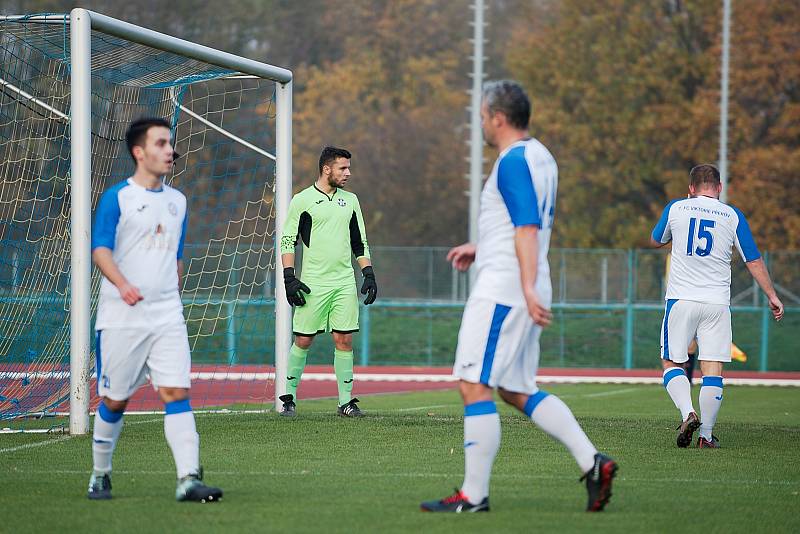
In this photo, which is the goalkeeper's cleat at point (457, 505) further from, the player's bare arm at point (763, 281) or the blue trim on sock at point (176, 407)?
the player's bare arm at point (763, 281)

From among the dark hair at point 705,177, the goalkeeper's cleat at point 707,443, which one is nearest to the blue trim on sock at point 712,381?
the goalkeeper's cleat at point 707,443

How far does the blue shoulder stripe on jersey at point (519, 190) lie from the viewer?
620 cm

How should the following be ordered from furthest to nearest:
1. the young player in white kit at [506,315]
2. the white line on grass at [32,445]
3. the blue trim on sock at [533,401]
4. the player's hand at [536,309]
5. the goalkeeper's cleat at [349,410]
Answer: the goalkeeper's cleat at [349,410], the white line on grass at [32,445], the blue trim on sock at [533,401], the young player in white kit at [506,315], the player's hand at [536,309]

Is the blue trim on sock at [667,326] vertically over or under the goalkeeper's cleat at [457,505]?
over

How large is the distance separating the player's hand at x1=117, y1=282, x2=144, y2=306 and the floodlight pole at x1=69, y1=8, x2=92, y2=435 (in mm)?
3481

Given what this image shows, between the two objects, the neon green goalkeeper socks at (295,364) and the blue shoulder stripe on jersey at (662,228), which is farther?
the neon green goalkeeper socks at (295,364)

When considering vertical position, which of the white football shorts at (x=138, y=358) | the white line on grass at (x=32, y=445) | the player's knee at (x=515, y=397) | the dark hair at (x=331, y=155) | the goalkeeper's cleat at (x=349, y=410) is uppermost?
the dark hair at (x=331, y=155)

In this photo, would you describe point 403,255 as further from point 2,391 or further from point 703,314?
point 703,314

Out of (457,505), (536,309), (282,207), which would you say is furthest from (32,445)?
(536,309)

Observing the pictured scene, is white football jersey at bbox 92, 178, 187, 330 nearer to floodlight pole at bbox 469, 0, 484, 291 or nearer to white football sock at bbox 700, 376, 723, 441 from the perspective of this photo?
white football sock at bbox 700, 376, 723, 441

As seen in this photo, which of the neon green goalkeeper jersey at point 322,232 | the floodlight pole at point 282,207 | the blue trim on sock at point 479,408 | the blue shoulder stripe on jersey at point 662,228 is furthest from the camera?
the floodlight pole at point 282,207

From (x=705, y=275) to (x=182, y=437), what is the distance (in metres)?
4.85

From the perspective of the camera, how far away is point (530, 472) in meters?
8.12

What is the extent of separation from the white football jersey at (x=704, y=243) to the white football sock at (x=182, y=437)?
459 cm
